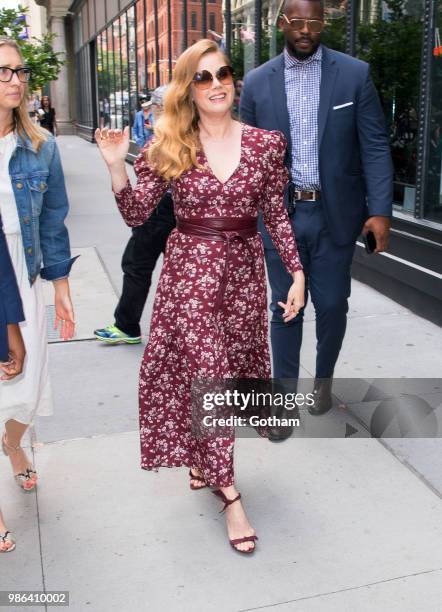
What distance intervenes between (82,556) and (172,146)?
1.65 meters

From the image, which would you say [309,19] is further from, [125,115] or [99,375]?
[125,115]

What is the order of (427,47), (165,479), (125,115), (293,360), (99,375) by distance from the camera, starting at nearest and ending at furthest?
(165,479)
(293,360)
(99,375)
(427,47)
(125,115)

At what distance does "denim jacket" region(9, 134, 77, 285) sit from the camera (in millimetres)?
2975

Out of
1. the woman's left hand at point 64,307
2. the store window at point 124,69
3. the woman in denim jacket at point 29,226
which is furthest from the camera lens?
the store window at point 124,69

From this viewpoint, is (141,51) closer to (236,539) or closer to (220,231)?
(220,231)

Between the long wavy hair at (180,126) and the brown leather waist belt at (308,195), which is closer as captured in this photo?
the long wavy hair at (180,126)

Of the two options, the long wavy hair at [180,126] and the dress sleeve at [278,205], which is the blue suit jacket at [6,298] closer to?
the long wavy hair at [180,126]

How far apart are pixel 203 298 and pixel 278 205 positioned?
54 centimetres

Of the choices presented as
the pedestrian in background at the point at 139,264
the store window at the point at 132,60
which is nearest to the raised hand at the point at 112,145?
the pedestrian in background at the point at 139,264

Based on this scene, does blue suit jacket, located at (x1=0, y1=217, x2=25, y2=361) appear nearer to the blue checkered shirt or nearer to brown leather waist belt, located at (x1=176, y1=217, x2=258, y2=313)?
brown leather waist belt, located at (x1=176, y1=217, x2=258, y2=313)

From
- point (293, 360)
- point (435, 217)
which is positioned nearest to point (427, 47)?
point (435, 217)

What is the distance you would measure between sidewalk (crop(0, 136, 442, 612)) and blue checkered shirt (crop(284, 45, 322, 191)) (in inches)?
55.4

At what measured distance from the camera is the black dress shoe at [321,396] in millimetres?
4273

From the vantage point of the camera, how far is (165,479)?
3.58 metres
